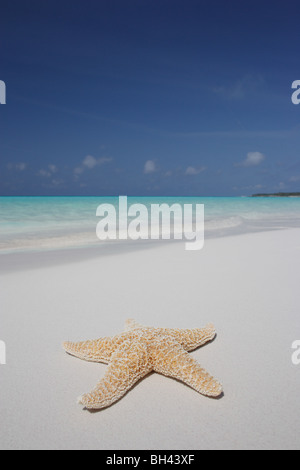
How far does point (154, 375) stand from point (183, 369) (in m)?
0.33

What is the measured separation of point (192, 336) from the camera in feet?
9.02

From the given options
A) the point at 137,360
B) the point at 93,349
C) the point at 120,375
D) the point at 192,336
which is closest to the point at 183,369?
the point at 137,360

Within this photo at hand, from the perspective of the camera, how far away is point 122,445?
1.88m

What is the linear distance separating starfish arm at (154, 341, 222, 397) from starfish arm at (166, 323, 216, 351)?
19 cm

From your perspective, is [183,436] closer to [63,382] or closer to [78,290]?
[63,382]

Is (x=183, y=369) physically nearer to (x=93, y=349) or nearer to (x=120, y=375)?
(x=120, y=375)

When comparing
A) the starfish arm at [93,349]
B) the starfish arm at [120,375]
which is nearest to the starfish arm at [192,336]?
the starfish arm at [120,375]

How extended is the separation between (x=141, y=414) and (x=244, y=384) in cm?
78

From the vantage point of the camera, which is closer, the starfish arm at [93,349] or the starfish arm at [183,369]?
the starfish arm at [183,369]

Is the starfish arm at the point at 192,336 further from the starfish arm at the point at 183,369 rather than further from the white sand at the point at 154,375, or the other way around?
the starfish arm at the point at 183,369

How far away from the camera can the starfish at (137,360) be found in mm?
2104

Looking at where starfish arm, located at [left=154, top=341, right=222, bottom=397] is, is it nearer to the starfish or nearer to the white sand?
the starfish

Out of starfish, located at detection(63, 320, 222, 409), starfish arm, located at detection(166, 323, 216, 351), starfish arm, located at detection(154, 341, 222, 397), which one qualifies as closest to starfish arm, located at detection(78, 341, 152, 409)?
starfish, located at detection(63, 320, 222, 409)

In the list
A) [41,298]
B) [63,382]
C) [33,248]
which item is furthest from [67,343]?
[33,248]
